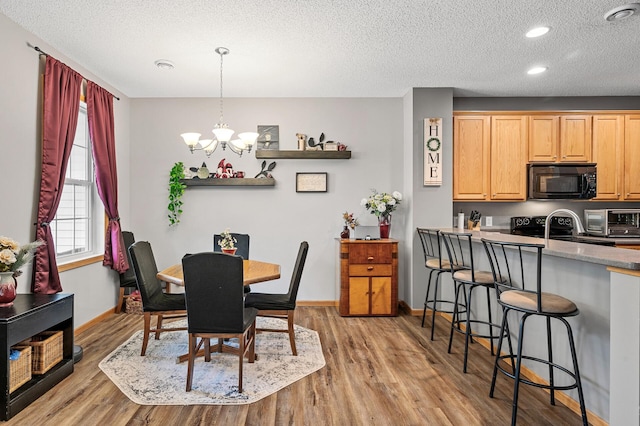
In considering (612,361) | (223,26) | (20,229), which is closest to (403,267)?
(612,361)

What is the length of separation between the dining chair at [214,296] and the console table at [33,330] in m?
0.96

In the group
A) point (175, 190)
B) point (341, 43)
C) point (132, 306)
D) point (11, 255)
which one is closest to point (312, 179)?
point (175, 190)

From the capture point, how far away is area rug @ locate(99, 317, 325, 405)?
98.6 inches

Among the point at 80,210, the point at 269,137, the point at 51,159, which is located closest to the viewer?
the point at 51,159

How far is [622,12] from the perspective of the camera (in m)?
2.74

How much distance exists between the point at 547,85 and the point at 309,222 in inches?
127

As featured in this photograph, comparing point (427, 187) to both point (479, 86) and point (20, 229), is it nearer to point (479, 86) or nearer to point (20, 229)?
point (479, 86)

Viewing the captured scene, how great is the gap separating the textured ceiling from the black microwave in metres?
0.96

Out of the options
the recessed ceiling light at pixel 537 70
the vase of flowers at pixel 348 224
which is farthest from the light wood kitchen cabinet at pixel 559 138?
the vase of flowers at pixel 348 224

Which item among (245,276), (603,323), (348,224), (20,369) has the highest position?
(348,224)

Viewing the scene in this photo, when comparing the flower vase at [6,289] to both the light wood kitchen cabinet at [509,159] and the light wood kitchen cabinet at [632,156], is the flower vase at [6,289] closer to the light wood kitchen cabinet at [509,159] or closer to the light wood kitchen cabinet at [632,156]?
the light wood kitchen cabinet at [509,159]

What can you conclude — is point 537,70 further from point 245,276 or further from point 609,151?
point 245,276

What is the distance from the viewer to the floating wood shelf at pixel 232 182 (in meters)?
4.76

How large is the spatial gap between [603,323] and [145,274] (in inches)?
124
